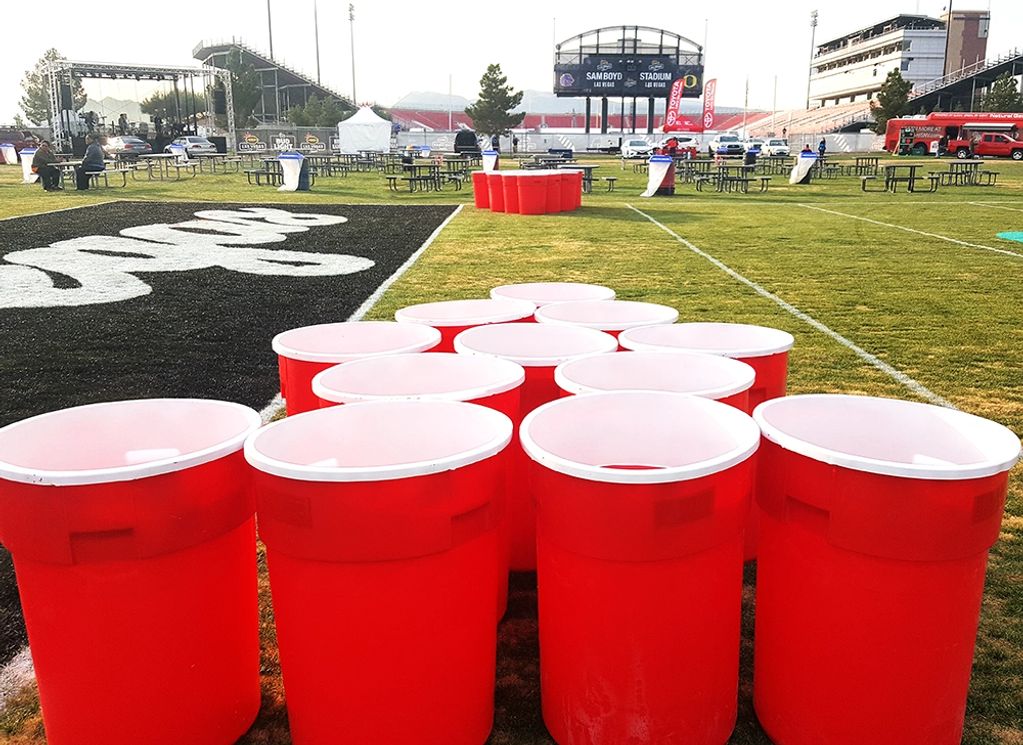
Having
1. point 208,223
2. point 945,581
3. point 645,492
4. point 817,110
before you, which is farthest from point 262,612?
point 817,110

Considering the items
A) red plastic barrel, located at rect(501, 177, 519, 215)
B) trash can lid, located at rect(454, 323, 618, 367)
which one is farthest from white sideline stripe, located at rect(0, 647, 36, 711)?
red plastic barrel, located at rect(501, 177, 519, 215)

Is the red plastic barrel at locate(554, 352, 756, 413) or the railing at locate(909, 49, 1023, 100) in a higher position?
the railing at locate(909, 49, 1023, 100)

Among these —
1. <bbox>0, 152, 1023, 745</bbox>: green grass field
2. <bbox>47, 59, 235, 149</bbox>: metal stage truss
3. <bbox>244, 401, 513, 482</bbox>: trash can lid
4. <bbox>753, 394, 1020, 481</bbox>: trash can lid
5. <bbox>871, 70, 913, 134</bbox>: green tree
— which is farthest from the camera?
<bbox>871, 70, 913, 134</bbox>: green tree

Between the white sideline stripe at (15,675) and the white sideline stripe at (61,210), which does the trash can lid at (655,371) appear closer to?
the white sideline stripe at (15,675)

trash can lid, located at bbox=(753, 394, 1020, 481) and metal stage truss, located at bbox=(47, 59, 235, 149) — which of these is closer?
trash can lid, located at bbox=(753, 394, 1020, 481)

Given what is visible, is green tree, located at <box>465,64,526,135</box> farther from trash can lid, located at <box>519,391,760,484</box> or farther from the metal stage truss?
trash can lid, located at <box>519,391,760,484</box>

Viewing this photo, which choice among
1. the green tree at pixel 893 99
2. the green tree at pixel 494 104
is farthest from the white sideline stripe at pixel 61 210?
the green tree at pixel 893 99

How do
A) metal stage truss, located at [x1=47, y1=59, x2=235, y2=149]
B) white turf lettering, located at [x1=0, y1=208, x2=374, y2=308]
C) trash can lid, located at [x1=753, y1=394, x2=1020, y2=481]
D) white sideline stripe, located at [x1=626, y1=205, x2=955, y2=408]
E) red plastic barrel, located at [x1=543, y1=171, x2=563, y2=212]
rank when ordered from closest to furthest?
1. trash can lid, located at [x1=753, y1=394, x2=1020, y2=481]
2. white sideline stripe, located at [x1=626, y1=205, x2=955, y2=408]
3. white turf lettering, located at [x1=0, y1=208, x2=374, y2=308]
4. red plastic barrel, located at [x1=543, y1=171, x2=563, y2=212]
5. metal stage truss, located at [x1=47, y1=59, x2=235, y2=149]

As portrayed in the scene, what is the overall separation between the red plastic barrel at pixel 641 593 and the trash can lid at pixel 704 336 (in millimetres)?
1207

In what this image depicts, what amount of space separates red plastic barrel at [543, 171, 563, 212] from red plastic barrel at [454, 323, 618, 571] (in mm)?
15340

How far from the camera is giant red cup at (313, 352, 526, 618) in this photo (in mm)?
2945

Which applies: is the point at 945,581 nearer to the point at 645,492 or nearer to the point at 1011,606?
the point at 645,492

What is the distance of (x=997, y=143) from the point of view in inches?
1986

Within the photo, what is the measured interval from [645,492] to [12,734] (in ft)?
6.71
